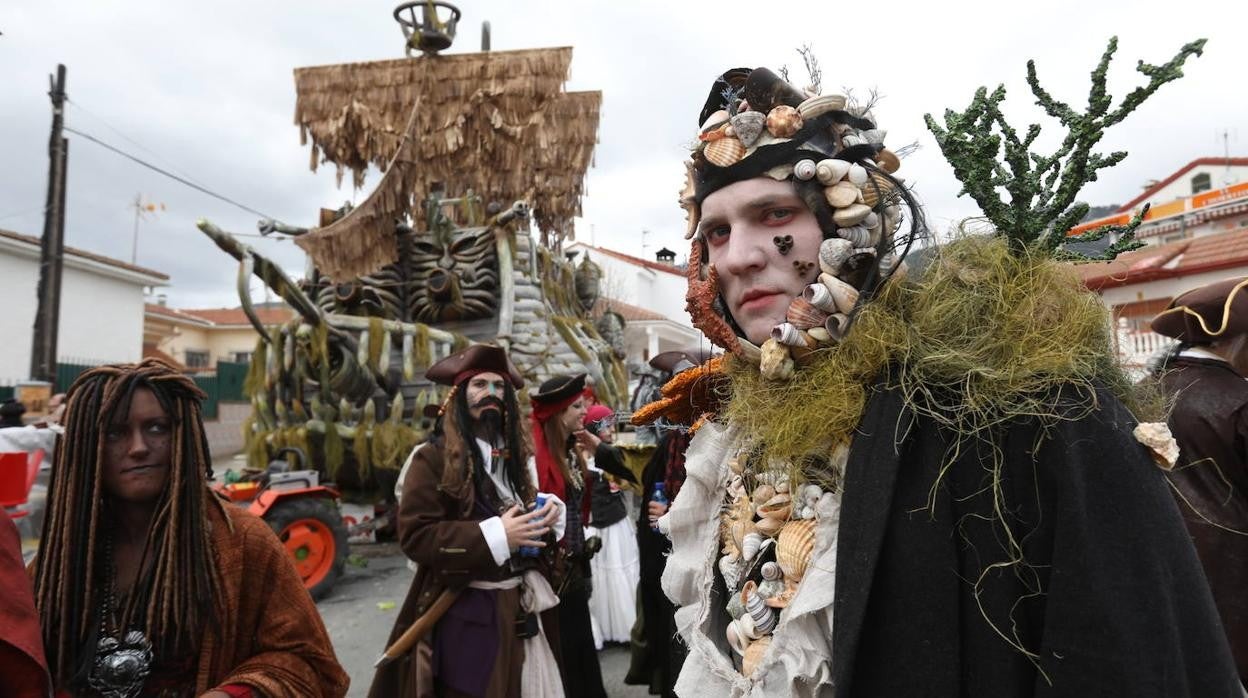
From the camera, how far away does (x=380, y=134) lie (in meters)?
13.5

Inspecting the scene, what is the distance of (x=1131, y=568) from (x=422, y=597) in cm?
267

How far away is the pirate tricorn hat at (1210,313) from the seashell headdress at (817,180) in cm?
180

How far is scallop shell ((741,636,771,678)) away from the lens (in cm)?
139

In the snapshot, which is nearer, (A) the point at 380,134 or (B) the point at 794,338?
(B) the point at 794,338

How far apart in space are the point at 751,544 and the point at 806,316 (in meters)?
0.50

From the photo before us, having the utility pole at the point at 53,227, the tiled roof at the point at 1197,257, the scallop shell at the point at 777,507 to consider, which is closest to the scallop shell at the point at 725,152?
the scallop shell at the point at 777,507

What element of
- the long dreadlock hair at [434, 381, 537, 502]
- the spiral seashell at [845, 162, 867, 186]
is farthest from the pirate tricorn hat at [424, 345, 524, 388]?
the spiral seashell at [845, 162, 867, 186]

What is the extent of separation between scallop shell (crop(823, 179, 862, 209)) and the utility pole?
468 inches

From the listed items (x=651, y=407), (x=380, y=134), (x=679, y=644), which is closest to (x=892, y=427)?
(x=651, y=407)

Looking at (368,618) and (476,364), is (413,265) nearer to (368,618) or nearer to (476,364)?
(368,618)

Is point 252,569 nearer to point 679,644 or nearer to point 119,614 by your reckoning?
point 119,614

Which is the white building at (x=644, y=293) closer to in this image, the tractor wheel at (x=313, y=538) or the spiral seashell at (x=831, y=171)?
the tractor wheel at (x=313, y=538)

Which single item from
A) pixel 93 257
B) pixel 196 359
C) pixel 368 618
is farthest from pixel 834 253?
pixel 196 359

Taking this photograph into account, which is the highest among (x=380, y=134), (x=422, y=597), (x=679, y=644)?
(x=380, y=134)
